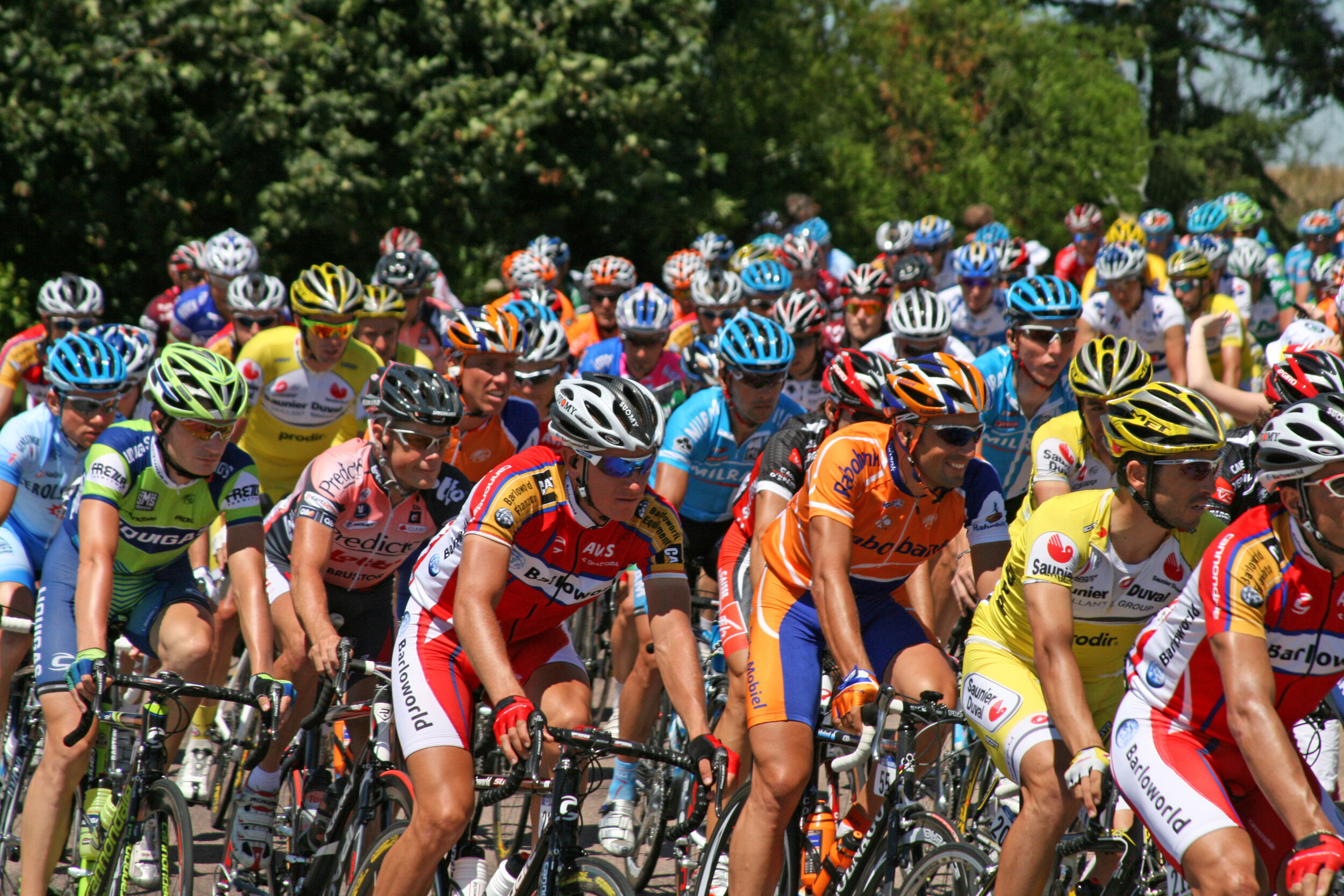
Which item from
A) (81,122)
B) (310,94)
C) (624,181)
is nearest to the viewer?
(81,122)

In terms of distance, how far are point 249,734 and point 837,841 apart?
2.90 m

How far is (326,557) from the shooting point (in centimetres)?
562

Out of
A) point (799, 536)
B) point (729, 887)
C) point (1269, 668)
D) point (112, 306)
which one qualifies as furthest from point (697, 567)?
point (112, 306)

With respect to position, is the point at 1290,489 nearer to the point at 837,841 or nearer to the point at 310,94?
the point at 837,841

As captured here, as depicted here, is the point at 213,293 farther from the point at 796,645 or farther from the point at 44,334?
the point at 796,645

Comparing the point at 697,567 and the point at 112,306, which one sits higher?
the point at 112,306

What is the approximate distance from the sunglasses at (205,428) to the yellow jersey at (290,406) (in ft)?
8.69

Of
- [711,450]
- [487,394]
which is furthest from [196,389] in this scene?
[711,450]

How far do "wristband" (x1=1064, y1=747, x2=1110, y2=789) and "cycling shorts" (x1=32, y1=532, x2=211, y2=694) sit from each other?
3483mm

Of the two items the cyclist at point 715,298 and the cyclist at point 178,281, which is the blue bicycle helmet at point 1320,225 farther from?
the cyclist at point 178,281

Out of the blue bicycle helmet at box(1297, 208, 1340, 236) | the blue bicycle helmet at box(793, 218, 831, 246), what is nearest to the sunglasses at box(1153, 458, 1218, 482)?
the blue bicycle helmet at box(793, 218, 831, 246)

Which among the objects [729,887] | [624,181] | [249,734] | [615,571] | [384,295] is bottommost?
[729,887]

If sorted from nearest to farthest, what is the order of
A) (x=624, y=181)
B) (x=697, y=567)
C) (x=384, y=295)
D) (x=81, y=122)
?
(x=697, y=567)
(x=384, y=295)
(x=81, y=122)
(x=624, y=181)

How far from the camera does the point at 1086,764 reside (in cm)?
385
